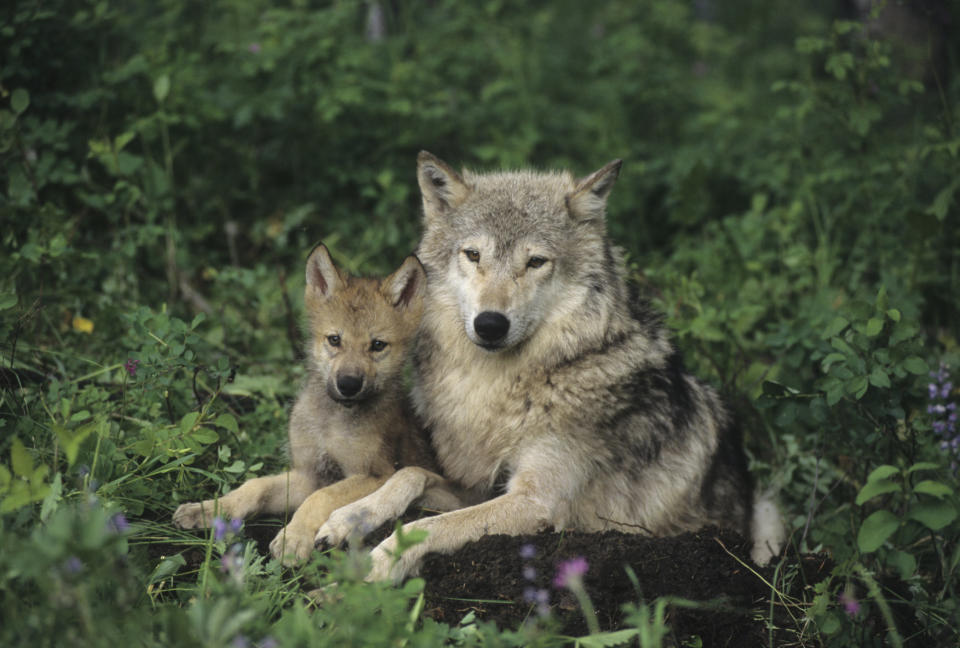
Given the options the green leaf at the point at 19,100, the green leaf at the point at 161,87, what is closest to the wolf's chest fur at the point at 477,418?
the green leaf at the point at 19,100

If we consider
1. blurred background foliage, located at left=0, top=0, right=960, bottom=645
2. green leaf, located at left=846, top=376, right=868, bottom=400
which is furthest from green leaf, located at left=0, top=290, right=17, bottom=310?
green leaf, located at left=846, top=376, right=868, bottom=400

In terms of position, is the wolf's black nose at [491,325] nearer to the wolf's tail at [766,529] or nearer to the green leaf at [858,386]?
the green leaf at [858,386]

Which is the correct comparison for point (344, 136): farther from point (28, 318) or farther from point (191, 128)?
point (28, 318)

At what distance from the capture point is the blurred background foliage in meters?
3.65

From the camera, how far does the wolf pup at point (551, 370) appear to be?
360 cm

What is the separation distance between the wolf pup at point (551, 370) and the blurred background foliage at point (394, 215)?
580 mm

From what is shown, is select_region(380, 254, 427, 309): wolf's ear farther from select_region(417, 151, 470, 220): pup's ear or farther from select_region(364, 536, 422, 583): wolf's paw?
select_region(364, 536, 422, 583): wolf's paw

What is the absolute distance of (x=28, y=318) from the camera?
146 inches

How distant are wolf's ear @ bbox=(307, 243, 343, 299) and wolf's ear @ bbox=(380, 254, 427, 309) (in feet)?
0.73

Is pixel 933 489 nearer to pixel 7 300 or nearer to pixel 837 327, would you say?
pixel 837 327

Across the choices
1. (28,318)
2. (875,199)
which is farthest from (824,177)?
(28,318)

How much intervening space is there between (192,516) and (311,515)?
19.7 inches

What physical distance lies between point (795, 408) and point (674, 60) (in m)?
4.99

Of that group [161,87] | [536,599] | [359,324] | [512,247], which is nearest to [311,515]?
[359,324]
